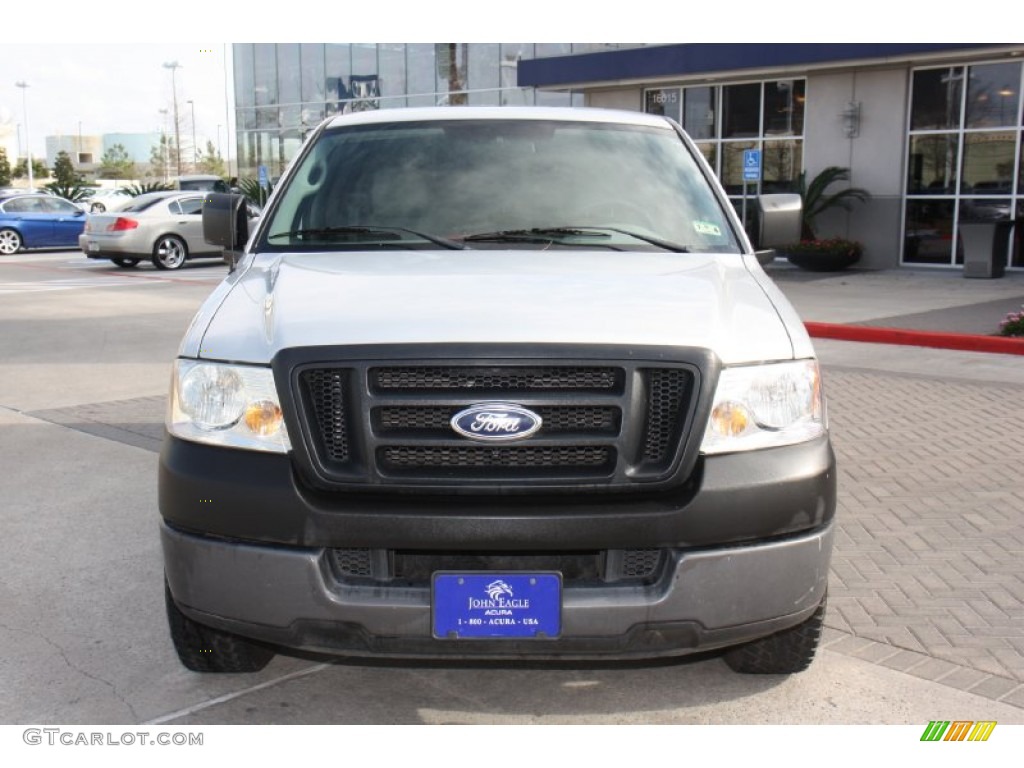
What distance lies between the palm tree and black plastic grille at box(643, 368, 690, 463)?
1846 centimetres

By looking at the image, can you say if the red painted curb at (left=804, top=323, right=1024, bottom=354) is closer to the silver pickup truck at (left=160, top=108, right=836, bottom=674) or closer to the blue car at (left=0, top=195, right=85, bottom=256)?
the silver pickup truck at (left=160, top=108, right=836, bottom=674)

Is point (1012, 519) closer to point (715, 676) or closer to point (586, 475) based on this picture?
point (715, 676)

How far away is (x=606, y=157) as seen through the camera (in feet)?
15.0

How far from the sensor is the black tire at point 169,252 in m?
22.4

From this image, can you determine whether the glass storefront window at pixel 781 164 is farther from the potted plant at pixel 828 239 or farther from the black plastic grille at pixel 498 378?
→ the black plastic grille at pixel 498 378

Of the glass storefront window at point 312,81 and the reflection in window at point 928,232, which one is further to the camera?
the glass storefront window at point 312,81

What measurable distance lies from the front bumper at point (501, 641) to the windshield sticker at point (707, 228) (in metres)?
1.55

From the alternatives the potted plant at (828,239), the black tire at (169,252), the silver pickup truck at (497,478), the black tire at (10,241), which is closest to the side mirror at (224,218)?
the silver pickup truck at (497,478)

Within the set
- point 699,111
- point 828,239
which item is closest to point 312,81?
point 699,111

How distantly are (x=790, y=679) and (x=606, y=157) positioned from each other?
2179 mm

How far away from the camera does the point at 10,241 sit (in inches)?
1099

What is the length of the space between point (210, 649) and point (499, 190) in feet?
6.69

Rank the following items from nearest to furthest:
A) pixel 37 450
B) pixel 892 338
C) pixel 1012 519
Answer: pixel 1012 519 → pixel 37 450 → pixel 892 338
